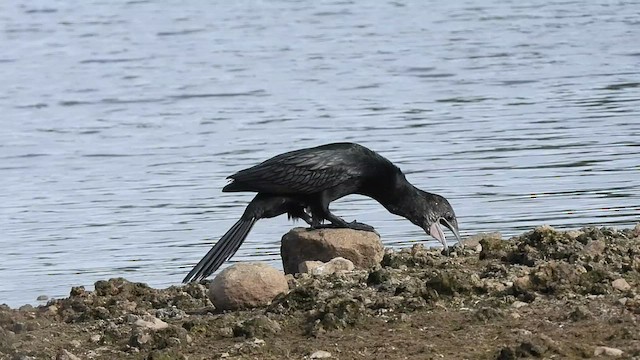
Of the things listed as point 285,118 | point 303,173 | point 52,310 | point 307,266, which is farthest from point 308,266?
point 285,118

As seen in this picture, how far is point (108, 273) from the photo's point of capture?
9.88m

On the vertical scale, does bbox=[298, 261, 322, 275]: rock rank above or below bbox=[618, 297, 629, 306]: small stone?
below

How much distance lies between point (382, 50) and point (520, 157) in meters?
9.06

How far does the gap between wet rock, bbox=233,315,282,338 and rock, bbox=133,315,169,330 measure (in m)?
0.37

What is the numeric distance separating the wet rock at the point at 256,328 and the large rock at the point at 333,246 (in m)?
2.11

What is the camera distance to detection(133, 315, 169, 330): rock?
22.5ft

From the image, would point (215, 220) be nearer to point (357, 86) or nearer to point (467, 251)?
point (467, 251)

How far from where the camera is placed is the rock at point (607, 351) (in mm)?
5824

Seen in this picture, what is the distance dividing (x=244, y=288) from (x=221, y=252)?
1.79 m

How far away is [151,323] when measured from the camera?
22.7ft

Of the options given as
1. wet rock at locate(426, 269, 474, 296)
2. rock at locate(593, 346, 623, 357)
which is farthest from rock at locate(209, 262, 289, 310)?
rock at locate(593, 346, 623, 357)

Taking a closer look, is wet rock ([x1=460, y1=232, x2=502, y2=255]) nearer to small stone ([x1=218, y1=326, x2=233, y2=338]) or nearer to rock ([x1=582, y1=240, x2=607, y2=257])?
rock ([x1=582, y1=240, x2=607, y2=257])

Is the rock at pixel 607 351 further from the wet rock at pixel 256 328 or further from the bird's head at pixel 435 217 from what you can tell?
the bird's head at pixel 435 217

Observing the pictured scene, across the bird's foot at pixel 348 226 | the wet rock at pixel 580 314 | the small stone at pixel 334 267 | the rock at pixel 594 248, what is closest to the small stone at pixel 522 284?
the wet rock at pixel 580 314
